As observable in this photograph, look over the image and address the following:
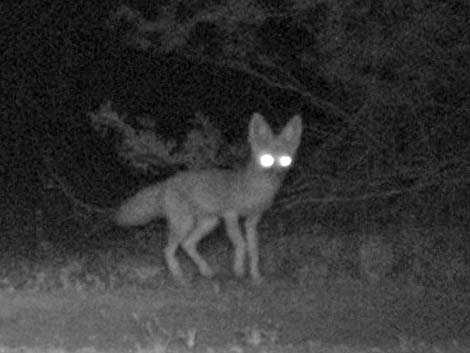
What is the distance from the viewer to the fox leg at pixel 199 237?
51.8 ft

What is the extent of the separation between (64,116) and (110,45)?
42.5 inches

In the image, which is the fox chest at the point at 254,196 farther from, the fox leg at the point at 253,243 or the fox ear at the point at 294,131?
the fox ear at the point at 294,131

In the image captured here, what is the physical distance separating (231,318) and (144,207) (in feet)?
11.5

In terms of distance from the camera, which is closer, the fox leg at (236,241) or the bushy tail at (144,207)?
the fox leg at (236,241)

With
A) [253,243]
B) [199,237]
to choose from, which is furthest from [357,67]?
[199,237]

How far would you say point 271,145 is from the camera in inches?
607

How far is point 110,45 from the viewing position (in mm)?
18281

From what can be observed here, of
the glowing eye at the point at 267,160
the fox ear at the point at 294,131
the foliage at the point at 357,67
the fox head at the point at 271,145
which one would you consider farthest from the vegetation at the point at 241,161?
the glowing eye at the point at 267,160

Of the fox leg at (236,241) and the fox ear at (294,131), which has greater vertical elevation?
the fox ear at (294,131)

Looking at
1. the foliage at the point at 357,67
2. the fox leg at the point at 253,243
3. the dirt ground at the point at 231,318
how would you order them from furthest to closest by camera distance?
the fox leg at the point at 253,243 → the foliage at the point at 357,67 → the dirt ground at the point at 231,318

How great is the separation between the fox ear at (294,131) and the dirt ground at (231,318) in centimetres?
147

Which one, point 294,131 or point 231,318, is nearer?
point 231,318

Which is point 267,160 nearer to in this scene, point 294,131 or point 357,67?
point 294,131

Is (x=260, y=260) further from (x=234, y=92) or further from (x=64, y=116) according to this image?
(x=64, y=116)
